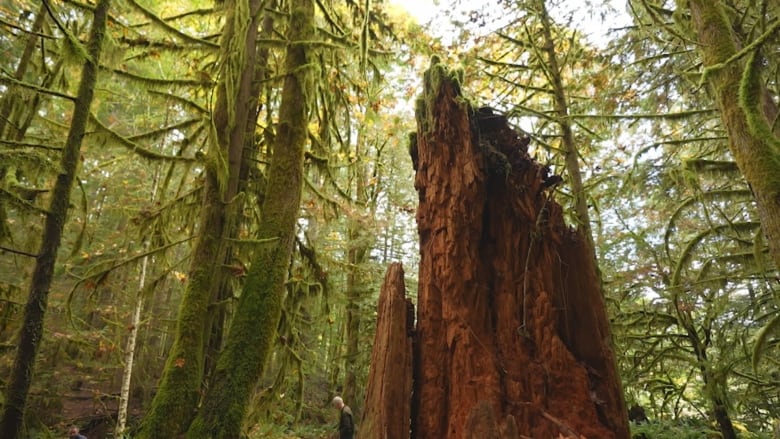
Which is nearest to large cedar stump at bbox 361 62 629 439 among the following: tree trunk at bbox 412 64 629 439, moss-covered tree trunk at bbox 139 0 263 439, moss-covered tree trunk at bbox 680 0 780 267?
tree trunk at bbox 412 64 629 439

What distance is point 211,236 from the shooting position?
4258 mm

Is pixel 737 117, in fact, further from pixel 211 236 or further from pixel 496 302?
pixel 211 236

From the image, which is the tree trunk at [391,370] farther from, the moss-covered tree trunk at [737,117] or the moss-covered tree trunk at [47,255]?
the moss-covered tree trunk at [737,117]

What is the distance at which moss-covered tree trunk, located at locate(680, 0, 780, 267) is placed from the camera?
11.3ft

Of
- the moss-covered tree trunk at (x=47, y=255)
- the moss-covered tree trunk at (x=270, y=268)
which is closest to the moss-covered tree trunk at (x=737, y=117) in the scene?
the moss-covered tree trunk at (x=270, y=268)

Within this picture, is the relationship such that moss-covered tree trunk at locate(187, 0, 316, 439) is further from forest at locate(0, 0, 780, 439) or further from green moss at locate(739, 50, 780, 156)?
green moss at locate(739, 50, 780, 156)

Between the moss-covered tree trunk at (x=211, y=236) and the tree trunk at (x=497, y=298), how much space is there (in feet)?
7.06

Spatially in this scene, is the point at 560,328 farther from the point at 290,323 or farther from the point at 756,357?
the point at 290,323

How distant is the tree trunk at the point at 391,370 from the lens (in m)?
3.20

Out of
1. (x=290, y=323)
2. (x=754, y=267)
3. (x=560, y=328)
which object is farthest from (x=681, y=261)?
(x=290, y=323)

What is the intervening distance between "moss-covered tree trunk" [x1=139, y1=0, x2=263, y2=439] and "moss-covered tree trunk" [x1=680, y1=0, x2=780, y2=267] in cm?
454

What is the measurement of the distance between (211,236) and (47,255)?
53.3 inches

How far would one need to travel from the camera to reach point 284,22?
6.01 m

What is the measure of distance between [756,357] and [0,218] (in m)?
7.83
